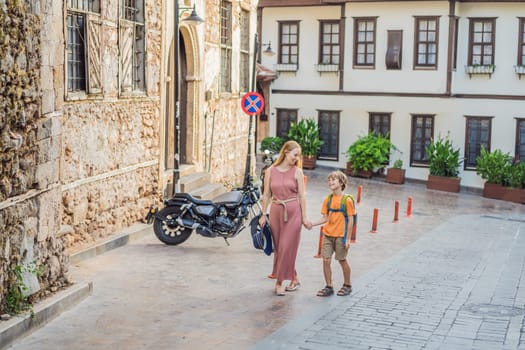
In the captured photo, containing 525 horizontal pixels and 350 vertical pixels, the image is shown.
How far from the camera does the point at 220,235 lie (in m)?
13.9

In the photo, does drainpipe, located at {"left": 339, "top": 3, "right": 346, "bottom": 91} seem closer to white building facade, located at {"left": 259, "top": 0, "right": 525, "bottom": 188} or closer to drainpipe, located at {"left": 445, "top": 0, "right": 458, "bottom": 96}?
white building facade, located at {"left": 259, "top": 0, "right": 525, "bottom": 188}

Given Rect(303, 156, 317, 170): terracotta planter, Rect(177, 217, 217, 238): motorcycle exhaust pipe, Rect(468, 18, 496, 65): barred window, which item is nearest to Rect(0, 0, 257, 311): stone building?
Rect(177, 217, 217, 238): motorcycle exhaust pipe

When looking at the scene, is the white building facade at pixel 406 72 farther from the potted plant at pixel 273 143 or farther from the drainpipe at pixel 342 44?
the potted plant at pixel 273 143

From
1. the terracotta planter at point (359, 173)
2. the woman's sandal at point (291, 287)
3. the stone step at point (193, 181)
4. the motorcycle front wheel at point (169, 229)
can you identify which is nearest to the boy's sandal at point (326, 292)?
the woman's sandal at point (291, 287)

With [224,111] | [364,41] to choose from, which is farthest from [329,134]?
[224,111]

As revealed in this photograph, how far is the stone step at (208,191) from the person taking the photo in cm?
1727

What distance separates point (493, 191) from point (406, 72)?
572 cm

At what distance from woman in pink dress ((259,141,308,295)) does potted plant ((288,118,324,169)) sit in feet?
Answer: 70.6

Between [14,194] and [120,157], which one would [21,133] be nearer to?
[14,194]

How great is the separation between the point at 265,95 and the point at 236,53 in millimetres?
13429

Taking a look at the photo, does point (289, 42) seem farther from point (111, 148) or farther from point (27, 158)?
point (27, 158)

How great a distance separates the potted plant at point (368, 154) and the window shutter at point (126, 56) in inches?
673

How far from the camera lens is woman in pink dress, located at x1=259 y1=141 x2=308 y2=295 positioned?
10.6 m

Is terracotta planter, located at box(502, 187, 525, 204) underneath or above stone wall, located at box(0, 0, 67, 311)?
underneath
